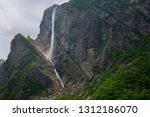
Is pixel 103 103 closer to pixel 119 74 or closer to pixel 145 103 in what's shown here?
pixel 145 103

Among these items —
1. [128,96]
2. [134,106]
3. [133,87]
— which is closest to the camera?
[134,106]

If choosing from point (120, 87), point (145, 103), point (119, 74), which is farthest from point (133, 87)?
point (145, 103)

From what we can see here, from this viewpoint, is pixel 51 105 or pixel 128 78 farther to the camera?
pixel 128 78

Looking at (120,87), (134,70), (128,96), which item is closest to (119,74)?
(134,70)

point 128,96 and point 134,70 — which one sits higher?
point 134,70

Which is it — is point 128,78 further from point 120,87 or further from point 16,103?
point 16,103

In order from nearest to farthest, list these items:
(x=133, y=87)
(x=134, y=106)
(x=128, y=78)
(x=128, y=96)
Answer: (x=134, y=106)
(x=128, y=96)
(x=133, y=87)
(x=128, y=78)

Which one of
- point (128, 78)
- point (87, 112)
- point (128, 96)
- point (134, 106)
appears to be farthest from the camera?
point (128, 78)

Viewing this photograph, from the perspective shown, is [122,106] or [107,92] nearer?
[122,106]

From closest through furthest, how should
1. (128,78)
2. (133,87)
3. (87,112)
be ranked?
1. (87,112)
2. (133,87)
3. (128,78)
